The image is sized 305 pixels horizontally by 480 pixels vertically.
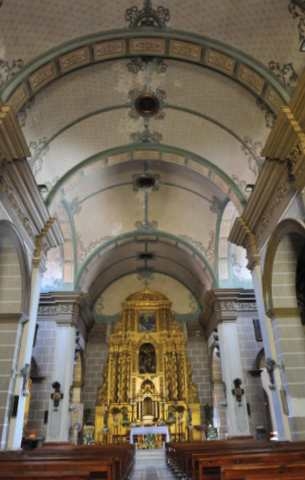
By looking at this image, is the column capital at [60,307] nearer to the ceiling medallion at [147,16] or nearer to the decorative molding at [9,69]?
the decorative molding at [9,69]

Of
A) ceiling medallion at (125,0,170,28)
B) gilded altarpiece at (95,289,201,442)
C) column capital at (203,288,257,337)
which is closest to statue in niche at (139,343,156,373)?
gilded altarpiece at (95,289,201,442)

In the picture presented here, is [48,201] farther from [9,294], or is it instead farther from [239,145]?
[239,145]

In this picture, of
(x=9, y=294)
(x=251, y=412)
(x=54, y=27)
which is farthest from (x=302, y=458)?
(x=251, y=412)

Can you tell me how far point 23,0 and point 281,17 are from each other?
13.5ft

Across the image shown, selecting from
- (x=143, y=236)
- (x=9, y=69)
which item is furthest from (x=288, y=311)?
(x=143, y=236)

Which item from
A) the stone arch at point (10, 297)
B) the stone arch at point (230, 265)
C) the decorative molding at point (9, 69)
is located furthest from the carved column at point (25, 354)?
the stone arch at point (230, 265)

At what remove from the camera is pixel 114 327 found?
1664 cm

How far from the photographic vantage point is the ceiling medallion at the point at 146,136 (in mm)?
9258

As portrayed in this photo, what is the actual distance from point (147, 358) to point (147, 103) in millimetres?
11364

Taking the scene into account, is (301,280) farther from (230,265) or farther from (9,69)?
(9,69)

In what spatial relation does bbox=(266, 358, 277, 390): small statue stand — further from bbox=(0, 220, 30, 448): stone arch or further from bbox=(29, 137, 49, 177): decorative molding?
bbox=(29, 137, 49, 177): decorative molding

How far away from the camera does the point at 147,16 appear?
6.64m

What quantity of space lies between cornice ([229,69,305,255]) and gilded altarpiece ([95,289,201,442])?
335 inches

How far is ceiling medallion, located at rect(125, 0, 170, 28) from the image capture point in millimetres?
6539
